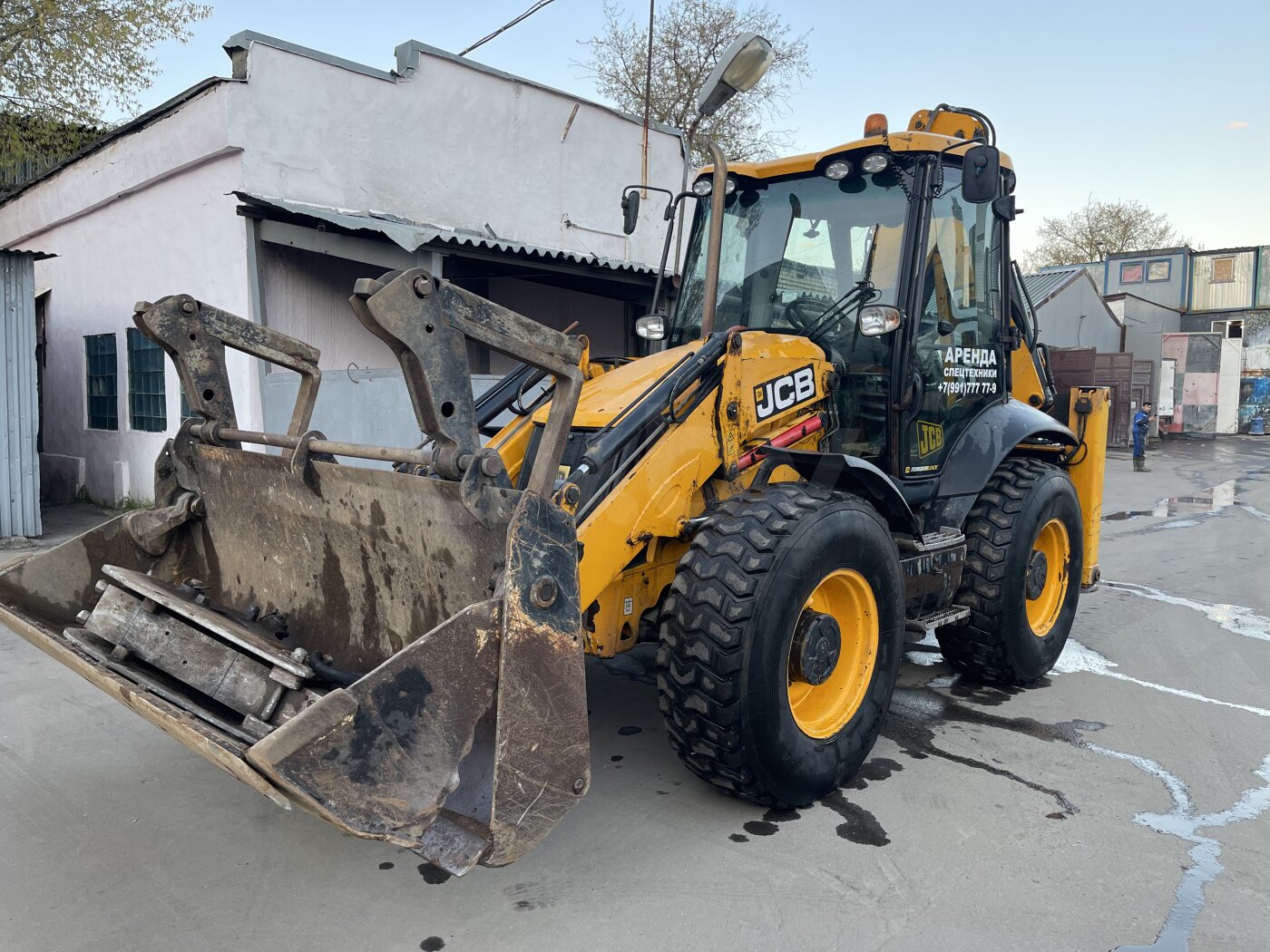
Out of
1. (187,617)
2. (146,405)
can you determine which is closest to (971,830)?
(187,617)

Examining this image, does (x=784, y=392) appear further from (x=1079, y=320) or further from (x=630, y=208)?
(x=1079, y=320)

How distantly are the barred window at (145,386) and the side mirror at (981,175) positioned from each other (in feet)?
A: 31.4

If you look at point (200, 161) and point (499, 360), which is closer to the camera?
point (200, 161)

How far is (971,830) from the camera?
3.64m

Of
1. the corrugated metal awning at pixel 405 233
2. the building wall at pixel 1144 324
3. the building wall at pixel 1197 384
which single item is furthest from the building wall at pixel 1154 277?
the corrugated metal awning at pixel 405 233

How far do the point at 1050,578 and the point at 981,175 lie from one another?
8.61 ft

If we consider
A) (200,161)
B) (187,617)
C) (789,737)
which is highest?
(200,161)

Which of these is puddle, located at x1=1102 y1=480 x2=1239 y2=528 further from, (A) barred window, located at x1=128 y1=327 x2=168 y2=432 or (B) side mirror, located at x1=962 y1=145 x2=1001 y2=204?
(A) barred window, located at x1=128 y1=327 x2=168 y2=432

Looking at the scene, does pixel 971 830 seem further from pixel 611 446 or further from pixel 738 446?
pixel 611 446

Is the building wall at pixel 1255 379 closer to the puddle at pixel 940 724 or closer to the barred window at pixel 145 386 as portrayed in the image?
the puddle at pixel 940 724

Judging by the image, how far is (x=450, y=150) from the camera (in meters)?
11.9

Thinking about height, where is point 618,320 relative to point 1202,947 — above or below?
above

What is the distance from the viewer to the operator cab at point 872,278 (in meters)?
4.61

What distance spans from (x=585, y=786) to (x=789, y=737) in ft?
3.34
